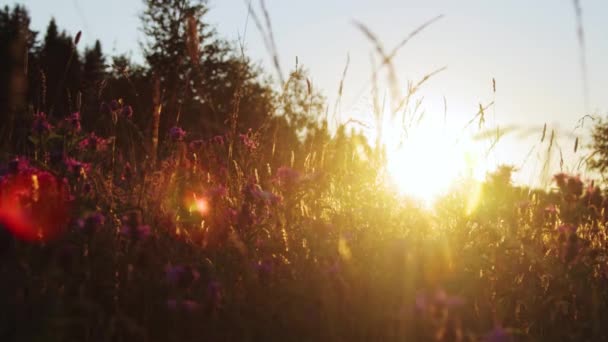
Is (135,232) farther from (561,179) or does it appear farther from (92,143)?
(561,179)

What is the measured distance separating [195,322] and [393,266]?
2.99 feet

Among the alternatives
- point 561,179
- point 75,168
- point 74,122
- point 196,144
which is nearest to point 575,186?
point 561,179

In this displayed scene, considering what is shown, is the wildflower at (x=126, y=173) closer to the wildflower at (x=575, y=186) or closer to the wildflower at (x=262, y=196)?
the wildflower at (x=262, y=196)

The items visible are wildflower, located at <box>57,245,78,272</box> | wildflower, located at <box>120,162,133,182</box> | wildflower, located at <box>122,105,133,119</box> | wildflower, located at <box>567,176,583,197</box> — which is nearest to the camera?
wildflower, located at <box>57,245,78,272</box>

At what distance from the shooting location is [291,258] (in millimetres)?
2463

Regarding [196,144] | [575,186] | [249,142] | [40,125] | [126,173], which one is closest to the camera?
[575,186]

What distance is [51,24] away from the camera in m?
50.0

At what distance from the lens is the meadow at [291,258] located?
186 cm

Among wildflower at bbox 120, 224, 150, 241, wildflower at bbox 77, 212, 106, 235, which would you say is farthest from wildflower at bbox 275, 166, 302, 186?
wildflower at bbox 77, 212, 106, 235

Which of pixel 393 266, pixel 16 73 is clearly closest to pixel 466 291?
pixel 393 266

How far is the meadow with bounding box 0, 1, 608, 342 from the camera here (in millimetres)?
1862

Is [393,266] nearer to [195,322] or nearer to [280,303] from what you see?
[280,303]

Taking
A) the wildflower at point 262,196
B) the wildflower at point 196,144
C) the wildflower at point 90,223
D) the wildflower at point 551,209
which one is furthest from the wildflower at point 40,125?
the wildflower at point 551,209

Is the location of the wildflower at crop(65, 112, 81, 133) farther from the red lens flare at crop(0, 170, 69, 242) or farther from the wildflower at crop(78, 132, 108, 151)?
the red lens flare at crop(0, 170, 69, 242)
